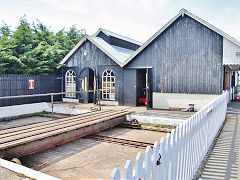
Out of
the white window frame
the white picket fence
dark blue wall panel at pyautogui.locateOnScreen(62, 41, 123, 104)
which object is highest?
dark blue wall panel at pyautogui.locateOnScreen(62, 41, 123, 104)

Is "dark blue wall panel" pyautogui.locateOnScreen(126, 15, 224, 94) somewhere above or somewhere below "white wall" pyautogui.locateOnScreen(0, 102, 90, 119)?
above

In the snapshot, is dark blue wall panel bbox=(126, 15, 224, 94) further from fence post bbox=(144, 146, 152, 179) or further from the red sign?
fence post bbox=(144, 146, 152, 179)

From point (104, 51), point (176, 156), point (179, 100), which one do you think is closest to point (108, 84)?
point (104, 51)

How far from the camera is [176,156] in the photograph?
10.0 ft

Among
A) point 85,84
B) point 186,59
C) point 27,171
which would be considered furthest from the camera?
point 85,84

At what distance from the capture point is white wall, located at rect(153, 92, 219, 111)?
1132 centimetres

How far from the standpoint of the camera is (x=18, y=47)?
1658 cm

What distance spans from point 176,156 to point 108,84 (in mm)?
11652

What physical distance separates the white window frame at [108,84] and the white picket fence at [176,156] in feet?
31.9

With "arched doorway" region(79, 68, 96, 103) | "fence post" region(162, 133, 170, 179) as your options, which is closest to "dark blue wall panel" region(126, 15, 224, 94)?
"arched doorway" region(79, 68, 96, 103)

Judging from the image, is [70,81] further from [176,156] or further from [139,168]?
[139,168]

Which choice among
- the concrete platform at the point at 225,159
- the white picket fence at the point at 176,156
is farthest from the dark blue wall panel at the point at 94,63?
the white picket fence at the point at 176,156

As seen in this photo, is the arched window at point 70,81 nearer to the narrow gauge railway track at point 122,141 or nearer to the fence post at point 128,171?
the narrow gauge railway track at point 122,141

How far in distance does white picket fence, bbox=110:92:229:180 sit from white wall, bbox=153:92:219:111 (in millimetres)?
6794
